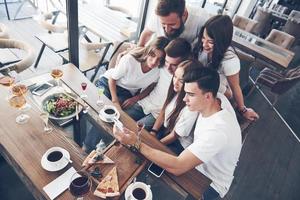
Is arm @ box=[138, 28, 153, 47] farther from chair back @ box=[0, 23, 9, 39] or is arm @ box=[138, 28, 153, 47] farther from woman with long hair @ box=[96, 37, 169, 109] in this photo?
chair back @ box=[0, 23, 9, 39]

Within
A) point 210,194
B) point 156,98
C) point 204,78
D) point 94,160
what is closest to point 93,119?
point 94,160

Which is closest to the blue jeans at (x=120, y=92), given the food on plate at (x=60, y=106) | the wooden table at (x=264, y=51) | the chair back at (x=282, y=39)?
the food on plate at (x=60, y=106)

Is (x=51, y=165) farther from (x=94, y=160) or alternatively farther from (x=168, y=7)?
(x=168, y=7)

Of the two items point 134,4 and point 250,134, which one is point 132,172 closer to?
point 250,134

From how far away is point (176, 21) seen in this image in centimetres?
188

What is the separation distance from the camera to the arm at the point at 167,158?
136cm

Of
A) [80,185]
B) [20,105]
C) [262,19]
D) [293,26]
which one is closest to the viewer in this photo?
[80,185]

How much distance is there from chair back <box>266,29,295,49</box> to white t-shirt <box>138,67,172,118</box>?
3.57 m

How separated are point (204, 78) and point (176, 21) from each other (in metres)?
0.72

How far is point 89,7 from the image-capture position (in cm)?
390

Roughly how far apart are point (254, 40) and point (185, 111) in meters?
3.16

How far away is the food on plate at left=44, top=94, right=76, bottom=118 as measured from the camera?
1569 mm

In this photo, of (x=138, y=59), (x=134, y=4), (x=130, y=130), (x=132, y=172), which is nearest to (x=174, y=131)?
(x=130, y=130)

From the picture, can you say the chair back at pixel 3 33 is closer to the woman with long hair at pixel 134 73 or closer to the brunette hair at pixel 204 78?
the woman with long hair at pixel 134 73
